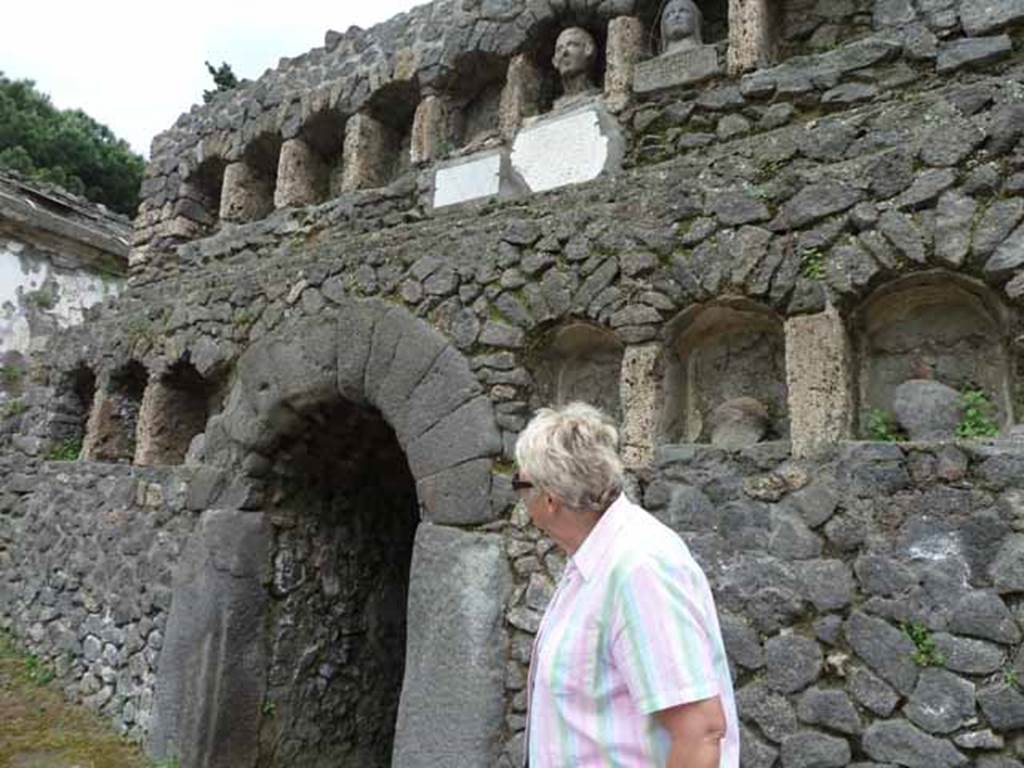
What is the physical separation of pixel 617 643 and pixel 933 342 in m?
2.03

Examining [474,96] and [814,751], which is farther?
[474,96]

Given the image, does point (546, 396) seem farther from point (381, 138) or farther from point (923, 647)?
point (381, 138)

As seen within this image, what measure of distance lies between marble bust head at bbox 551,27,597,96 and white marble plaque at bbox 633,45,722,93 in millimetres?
448

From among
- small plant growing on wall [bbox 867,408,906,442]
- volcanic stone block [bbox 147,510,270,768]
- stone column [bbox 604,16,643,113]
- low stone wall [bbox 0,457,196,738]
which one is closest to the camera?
small plant growing on wall [bbox 867,408,906,442]

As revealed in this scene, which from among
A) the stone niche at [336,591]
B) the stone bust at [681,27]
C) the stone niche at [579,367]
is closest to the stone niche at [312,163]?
the stone niche at [336,591]

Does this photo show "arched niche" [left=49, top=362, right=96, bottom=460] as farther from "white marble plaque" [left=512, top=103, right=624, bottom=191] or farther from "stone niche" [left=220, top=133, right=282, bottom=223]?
"white marble plaque" [left=512, top=103, right=624, bottom=191]

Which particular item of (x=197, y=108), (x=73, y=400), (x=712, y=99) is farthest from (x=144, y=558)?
(x=712, y=99)

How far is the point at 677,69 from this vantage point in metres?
3.83

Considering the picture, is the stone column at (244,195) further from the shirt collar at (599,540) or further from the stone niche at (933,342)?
the shirt collar at (599,540)

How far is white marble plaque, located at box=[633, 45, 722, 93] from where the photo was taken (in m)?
3.75

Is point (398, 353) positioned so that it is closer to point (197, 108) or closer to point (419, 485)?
point (419, 485)

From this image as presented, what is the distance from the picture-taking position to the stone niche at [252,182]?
606 centimetres

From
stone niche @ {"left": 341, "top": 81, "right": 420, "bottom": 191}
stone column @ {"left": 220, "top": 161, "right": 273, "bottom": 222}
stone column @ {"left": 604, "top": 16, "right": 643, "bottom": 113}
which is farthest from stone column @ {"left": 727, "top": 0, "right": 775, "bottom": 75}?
stone column @ {"left": 220, "top": 161, "right": 273, "bottom": 222}

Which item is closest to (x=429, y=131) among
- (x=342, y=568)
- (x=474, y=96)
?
(x=474, y=96)
